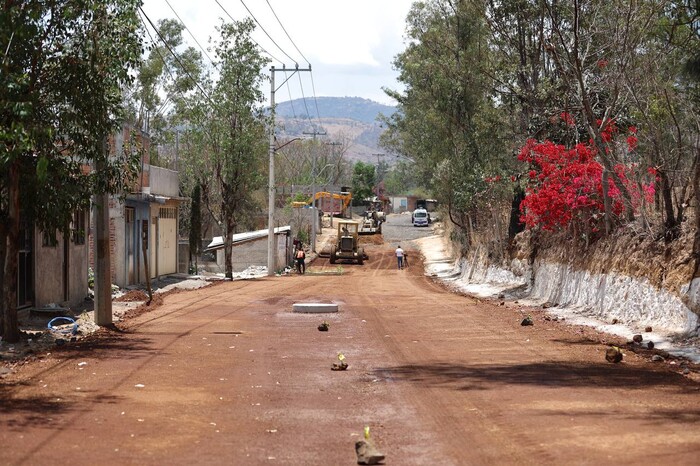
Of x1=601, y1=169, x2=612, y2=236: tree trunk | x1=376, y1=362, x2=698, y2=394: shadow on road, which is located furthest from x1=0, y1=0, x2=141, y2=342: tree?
x1=601, y1=169, x2=612, y2=236: tree trunk

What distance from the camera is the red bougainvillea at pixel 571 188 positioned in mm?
25359

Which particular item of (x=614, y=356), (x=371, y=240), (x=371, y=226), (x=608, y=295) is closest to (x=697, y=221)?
(x=614, y=356)

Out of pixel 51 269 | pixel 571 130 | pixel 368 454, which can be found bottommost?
pixel 368 454

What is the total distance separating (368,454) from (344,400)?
341cm

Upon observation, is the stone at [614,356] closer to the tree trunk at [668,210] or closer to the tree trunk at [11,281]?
→ the tree trunk at [668,210]

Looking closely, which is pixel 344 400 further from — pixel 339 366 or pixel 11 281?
pixel 11 281

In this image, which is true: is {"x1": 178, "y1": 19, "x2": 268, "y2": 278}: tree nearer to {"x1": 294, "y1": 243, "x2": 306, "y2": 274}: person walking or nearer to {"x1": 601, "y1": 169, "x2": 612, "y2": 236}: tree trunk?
{"x1": 294, "y1": 243, "x2": 306, "y2": 274}: person walking

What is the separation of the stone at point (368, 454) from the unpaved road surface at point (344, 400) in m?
0.15

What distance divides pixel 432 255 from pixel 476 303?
44908 millimetres

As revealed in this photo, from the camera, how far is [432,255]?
74438mm

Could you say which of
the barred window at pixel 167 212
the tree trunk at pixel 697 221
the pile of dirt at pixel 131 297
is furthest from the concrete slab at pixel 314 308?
the barred window at pixel 167 212

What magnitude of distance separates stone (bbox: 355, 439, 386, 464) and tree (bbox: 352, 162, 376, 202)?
14124 centimetres

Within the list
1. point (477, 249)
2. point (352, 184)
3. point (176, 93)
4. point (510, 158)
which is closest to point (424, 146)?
point (477, 249)

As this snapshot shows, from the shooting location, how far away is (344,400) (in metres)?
11.3
